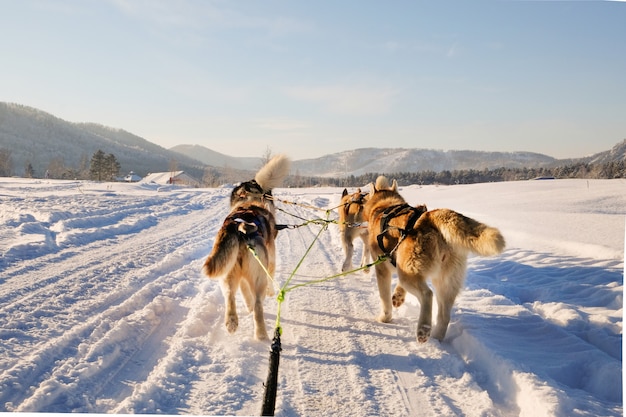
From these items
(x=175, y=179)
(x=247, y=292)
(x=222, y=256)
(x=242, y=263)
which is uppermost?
(x=175, y=179)

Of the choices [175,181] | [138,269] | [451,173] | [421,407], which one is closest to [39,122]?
[175,181]

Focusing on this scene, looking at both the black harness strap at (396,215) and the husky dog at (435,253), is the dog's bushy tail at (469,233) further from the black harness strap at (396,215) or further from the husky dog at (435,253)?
the black harness strap at (396,215)

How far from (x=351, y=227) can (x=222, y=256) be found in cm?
384

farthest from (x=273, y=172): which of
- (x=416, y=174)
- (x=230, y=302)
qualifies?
(x=416, y=174)

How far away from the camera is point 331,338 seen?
4098 mm

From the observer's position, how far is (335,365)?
346 centimetres

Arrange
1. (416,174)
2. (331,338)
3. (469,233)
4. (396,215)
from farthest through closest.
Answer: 1. (416,174)
2. (396,215)
3. (331,338)
4. (469,233)

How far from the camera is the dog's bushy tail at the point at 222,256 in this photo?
365 centimetres

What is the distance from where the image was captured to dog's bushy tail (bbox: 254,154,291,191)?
23.7 ft

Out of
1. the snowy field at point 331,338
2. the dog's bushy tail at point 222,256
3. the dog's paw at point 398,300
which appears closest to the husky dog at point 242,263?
the dog's bushy tail at point 222,256

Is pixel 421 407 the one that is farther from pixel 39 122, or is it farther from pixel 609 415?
pixel 39 122

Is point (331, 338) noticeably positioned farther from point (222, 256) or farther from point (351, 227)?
point (351, 227)

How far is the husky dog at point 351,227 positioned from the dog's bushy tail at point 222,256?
3318mm

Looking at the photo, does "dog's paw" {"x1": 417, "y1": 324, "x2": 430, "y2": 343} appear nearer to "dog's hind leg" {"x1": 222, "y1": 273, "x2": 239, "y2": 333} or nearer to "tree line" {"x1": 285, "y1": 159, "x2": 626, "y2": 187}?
"dog's hind leg" {"x1": 222, "y1": 273, "x2": 239, "y2": 333}
